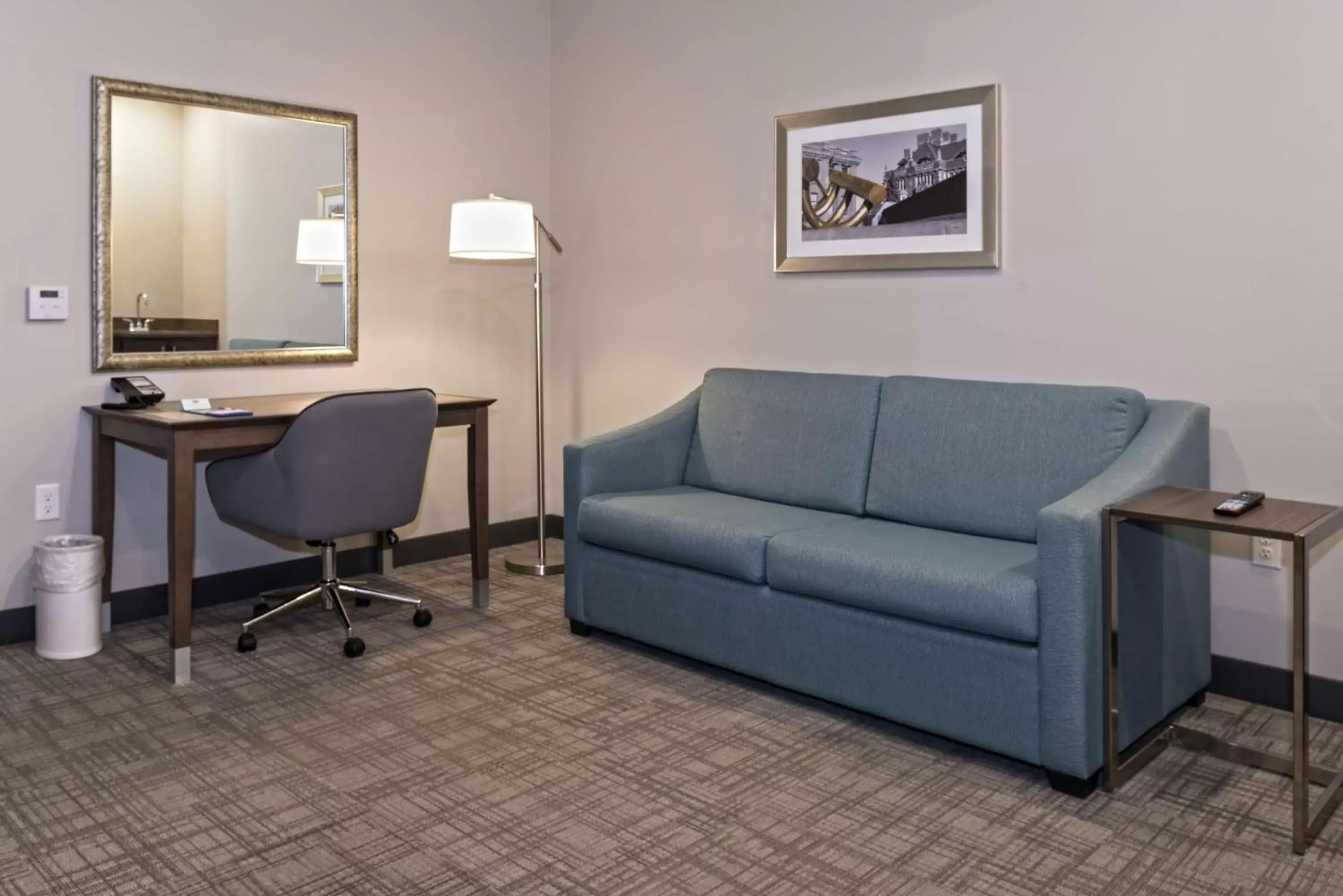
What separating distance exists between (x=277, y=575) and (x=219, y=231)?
4.10ft

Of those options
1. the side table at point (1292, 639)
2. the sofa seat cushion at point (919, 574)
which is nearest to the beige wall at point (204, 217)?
the sofa seat cushion at point (919, 574)

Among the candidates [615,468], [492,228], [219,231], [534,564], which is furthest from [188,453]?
[534,564]

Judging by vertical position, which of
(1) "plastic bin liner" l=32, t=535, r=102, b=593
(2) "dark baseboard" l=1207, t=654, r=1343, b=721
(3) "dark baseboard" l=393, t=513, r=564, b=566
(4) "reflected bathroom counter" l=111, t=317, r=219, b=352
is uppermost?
(4) "reflected bathroom counter" l=111, t=317, r=219, b=352

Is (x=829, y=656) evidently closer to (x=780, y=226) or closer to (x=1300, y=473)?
(x=1300, y=473)

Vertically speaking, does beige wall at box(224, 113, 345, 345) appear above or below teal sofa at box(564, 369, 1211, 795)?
above

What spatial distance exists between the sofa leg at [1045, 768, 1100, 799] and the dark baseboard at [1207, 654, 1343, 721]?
749 millimetres

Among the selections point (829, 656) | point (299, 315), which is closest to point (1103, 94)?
point (829, 656)

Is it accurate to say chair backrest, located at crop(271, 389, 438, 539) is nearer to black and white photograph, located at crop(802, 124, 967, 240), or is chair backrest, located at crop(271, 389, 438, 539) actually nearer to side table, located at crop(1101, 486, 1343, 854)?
black and white photograph, located at crop(802, 124, 967, 240)

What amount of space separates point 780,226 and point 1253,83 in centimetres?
156

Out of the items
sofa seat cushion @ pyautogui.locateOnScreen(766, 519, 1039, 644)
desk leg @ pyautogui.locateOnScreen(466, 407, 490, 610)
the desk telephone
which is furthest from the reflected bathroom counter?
sofa seat cushion @ pyautogui.locateOnScreen(766, 519, 1039, 644)

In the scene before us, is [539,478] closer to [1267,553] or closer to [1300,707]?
[1267,553]

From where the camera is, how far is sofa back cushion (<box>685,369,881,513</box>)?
3473mm

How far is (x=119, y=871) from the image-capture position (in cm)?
213

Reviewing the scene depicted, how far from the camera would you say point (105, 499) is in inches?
144
